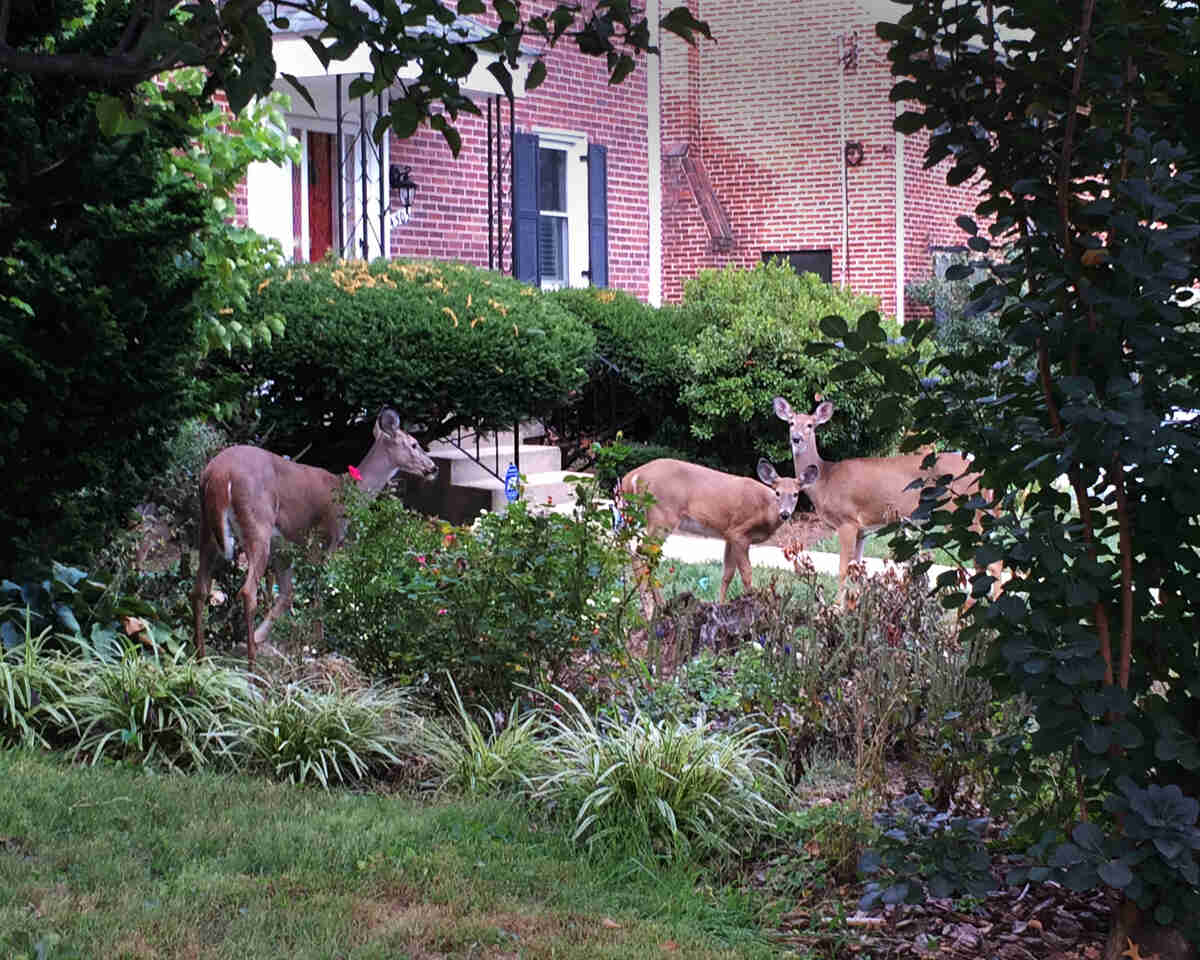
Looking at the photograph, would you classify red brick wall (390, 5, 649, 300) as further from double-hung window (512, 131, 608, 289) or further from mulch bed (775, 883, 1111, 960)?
mulch bed (775, 883, 1111, 960)

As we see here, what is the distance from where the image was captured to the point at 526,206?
17.3 meters

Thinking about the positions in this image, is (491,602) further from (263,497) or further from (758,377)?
(758,377)

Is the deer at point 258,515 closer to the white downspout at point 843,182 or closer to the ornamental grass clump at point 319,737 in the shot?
the ornamental grass clump at point 319,737

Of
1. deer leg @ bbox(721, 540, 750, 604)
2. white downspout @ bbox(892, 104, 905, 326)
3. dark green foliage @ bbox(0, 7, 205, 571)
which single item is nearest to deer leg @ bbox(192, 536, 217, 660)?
dark green foliage @ bbox(0, 7, 205, 571)

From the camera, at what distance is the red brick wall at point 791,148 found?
901 inches

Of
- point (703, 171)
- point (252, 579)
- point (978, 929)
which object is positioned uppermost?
point (703, 171)

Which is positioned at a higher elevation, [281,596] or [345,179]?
[345,179]

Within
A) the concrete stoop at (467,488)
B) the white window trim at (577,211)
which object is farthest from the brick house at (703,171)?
the concrete stoop at (467,488)

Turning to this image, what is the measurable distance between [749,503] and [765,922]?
5.26m

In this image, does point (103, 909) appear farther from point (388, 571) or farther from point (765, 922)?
point (388, 571)

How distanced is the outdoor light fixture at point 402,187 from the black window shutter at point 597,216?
3295mm

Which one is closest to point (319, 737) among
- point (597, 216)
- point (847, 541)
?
point (847, 541)

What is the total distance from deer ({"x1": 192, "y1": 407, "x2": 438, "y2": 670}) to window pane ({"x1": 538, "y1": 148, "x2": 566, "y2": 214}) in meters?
12.1

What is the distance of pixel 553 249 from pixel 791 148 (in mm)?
6220
